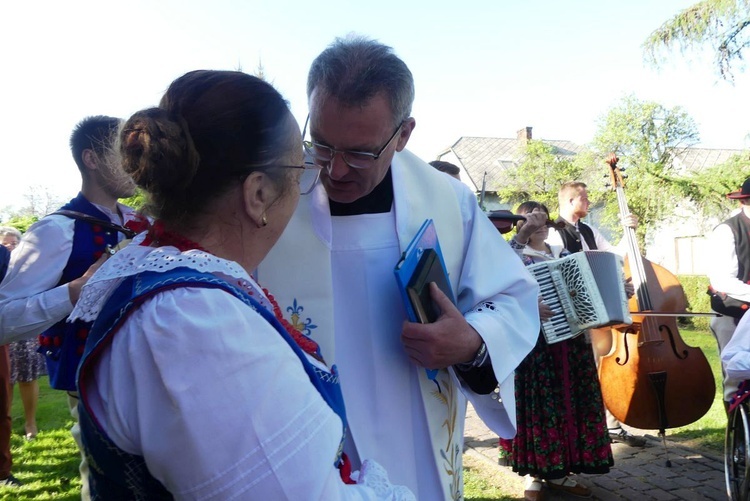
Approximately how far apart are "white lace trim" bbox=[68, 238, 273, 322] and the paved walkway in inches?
162

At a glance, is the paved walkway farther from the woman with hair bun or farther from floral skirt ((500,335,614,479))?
the woman with hair bun

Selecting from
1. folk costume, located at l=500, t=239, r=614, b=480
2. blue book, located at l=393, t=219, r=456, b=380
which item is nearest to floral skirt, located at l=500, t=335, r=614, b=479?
folk costume, located at l=500, t=239, r=614, b=480

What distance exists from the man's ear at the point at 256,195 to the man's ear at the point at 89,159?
2621 millimetres

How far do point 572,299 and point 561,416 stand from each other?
97 centimetres

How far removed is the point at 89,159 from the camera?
346 centimetres

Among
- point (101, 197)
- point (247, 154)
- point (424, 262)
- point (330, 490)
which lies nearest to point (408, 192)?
point (424, 262)

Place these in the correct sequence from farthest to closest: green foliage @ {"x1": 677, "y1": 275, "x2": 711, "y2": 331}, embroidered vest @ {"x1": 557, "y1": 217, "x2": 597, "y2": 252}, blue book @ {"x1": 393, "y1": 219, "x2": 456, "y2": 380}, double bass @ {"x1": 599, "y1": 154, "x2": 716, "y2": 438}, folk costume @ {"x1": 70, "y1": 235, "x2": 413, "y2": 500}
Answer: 1. green foliage @ {"x1": 677, "y1": 275, "x2": 711, "y2": 331}
2. embroidered vest @ {"x1": 557, "y1": 217, "x2": 597, "y2": 252}
3. double bass @ {"x1": 599, "y1": 154, "x2": 716, "y2": 438}
4. blue book @ {"x1": 393, "y1": 219, "x2": 456, "y2": 380}
5. folk costume @ {"x1": 70, "y1": 235, "x2": 413, "y2": 500}

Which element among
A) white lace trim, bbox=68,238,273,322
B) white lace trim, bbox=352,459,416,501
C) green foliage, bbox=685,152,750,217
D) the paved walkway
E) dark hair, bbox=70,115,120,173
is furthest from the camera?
green foliage, bbox=685,152,750,217

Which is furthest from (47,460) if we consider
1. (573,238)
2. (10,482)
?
(573,238)

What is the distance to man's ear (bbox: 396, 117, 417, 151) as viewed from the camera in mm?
2066

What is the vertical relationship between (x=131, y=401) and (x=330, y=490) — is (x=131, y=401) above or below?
above

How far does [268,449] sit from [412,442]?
1106mm

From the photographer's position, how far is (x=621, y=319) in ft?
13.9

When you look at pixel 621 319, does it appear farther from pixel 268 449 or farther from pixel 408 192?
pixel 268 449
